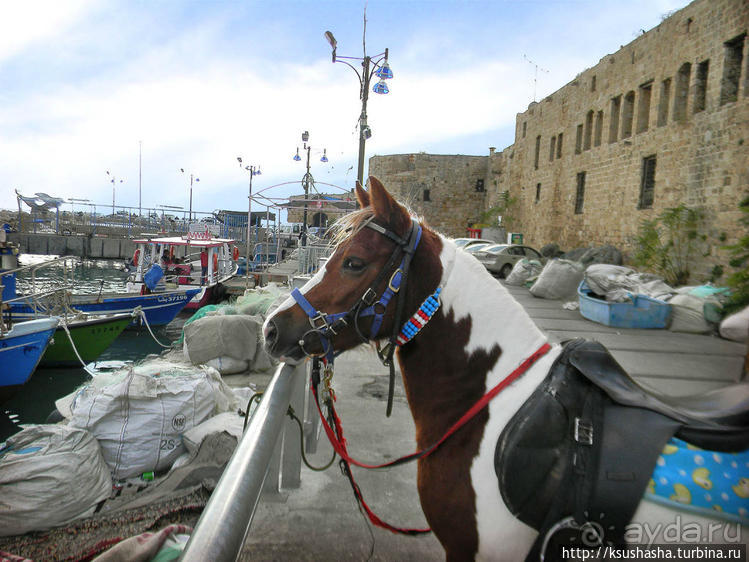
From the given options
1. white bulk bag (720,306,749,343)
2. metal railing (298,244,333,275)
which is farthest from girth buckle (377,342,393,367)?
metal railing (298,244,333,275)

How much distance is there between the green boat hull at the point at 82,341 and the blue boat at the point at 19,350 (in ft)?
7.29

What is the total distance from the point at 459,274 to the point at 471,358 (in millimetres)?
324

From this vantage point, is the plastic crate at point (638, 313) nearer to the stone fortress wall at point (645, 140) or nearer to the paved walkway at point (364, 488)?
the paved walkway at point (364, 488)

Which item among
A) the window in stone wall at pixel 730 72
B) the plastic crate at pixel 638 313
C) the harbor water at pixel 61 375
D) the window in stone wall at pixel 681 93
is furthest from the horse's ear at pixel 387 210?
the window in stone wall at pixel 681 93

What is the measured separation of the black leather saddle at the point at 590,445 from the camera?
4.56 ft

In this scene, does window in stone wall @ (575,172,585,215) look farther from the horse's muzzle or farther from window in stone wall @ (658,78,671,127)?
the horse's muzzle

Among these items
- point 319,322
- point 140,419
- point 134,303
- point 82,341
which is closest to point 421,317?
point 319,322

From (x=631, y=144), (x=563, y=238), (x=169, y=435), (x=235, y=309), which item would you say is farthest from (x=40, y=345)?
(x=563, y=238)

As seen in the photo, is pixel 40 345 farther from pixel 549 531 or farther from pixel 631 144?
pixel 631 144

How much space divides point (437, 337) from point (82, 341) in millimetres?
13441

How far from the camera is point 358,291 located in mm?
1776

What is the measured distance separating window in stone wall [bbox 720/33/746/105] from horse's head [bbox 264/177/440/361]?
45.7 ft

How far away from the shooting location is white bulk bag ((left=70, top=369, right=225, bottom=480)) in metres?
3.91

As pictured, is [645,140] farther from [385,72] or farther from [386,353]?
[386,353]
